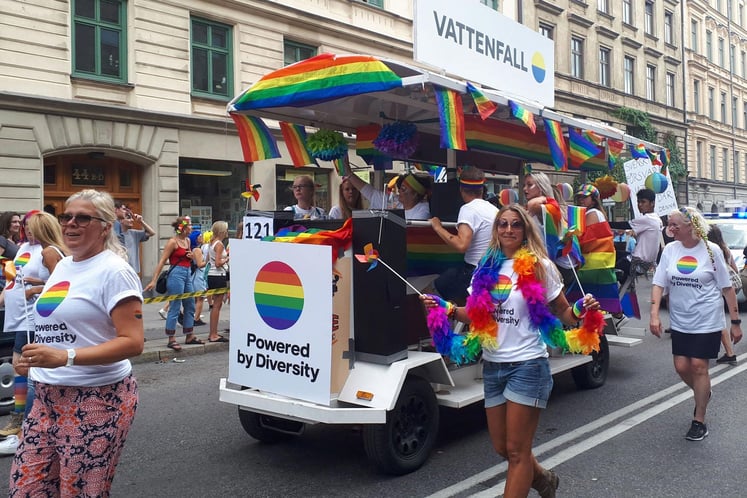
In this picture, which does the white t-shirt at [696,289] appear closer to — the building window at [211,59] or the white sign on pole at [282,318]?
the white sign on pole at [282,318]

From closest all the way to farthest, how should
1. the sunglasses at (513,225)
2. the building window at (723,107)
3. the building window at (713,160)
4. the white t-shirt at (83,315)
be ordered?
the white t-shirt at (83,315)
the sunglasses at (513,225)
the building window at (713,160)
the building window at (723,107)

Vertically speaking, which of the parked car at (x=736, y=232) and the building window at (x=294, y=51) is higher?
the building window at (x=294, y=51)

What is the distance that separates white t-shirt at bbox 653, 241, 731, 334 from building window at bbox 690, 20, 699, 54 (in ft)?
144

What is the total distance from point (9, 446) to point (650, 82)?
130 ft

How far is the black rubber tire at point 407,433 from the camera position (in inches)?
183

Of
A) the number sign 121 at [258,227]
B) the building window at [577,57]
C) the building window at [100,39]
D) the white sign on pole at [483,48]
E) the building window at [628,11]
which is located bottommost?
the number sign 121 at [258,227]

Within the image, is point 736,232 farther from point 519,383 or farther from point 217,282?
point 519,383

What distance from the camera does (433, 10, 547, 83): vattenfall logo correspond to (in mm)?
6016

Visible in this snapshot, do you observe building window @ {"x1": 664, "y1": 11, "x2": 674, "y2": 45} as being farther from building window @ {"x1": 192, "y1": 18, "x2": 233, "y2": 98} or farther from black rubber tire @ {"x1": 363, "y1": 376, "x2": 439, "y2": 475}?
black rubber tire @ {"x1": 363, "y1": 376, "x2": 439, "y2": 475}

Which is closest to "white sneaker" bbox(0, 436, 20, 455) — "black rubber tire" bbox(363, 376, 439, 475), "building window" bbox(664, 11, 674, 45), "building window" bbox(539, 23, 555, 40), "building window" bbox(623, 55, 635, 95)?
"black rubber tire" bbox(363, 376, 439, 475)

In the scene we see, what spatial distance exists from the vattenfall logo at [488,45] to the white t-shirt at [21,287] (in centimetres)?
372

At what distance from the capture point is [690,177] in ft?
138

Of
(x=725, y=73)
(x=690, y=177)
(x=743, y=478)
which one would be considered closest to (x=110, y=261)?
(x=743, y=478)

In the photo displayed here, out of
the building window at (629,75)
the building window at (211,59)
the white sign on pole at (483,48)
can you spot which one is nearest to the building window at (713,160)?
the building window at (629,75)
